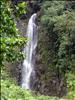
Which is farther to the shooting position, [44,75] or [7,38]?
[44,75]

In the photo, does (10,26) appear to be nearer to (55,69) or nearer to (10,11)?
(10,11)

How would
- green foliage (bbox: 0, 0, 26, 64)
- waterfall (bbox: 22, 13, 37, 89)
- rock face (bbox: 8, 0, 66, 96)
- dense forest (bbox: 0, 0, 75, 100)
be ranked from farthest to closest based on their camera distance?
waterfall (bbox: 22, 13, 37, 89) < rock face (bbox: 8, 0, 66, 96) < dense forest (bbox: 0, 0, 75, 100) < green foliage (bbox: 0, 0, 26, 64)

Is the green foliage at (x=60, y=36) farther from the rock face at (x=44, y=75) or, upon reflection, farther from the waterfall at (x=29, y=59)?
the waterfall at (x=29, y=59)

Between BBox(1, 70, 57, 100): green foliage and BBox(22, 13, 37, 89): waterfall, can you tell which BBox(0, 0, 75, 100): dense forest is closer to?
BBox(22, 13, 37, 89): waterfall

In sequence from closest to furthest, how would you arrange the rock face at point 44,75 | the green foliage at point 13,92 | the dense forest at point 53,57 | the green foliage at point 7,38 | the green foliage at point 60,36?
the green foliage at point 13,92 → the green foliage at point 7,38 → the dense forest at point 53,57 → the green foliage at point 60,36 → the rock face at point 44,75

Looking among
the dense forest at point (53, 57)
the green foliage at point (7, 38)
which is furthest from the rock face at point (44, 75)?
the green foliage at point (7, 38)

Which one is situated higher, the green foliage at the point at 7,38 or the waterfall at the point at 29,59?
the green foliage at the point at 7,38

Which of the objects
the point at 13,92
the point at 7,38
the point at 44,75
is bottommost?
the point at 44,75

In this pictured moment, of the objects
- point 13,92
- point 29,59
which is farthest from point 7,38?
point 29,59

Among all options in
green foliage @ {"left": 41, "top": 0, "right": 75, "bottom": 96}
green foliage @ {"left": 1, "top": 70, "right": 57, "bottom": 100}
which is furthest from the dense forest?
green foliage @ {"left": 1, "top": 70, "right": 57, "bottom": 100}

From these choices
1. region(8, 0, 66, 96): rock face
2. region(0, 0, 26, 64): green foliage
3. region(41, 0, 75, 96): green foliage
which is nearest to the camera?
region(0, 0, 26, 64): green foliage

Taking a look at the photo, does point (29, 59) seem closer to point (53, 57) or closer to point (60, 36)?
point (53, 57)

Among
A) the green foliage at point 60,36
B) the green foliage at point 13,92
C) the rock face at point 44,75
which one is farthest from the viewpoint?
the rock face at point 44,75

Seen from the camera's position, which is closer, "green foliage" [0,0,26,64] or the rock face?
"green foliage" [0,0,26,64]
